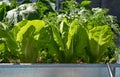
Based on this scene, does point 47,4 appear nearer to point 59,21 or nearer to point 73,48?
point 59,21

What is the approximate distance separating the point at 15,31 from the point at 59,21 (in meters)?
0.20

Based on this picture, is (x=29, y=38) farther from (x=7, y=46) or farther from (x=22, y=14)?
(x=22, y=14)

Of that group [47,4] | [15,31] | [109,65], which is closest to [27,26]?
[15,31]

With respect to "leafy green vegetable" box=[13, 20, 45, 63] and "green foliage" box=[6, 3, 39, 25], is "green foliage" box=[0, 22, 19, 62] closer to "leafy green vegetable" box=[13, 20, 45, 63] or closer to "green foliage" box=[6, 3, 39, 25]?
"leafy green vegetable" box=[13, 20, 45, 63]

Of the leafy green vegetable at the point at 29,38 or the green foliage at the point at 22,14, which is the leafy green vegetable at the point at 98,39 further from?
the green foliage at the point at 22,14

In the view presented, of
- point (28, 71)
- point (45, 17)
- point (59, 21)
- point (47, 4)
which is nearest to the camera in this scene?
point (28, 71)

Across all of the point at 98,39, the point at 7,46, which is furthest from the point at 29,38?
the point at 98,39

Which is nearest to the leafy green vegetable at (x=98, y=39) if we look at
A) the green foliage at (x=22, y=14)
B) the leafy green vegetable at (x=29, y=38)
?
the leafy green vegetable at (x=29, y=38)

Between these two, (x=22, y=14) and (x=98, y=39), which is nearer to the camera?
(x=98, y=39)

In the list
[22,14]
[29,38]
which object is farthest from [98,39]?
[22,14]

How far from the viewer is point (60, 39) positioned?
1.06m

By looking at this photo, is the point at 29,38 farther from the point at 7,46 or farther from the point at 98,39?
the point at 98,39

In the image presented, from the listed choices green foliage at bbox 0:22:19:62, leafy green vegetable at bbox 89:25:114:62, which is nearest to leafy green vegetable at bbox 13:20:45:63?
green foliage at bbox 0:22:19:62

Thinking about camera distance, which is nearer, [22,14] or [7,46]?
[7,46]
